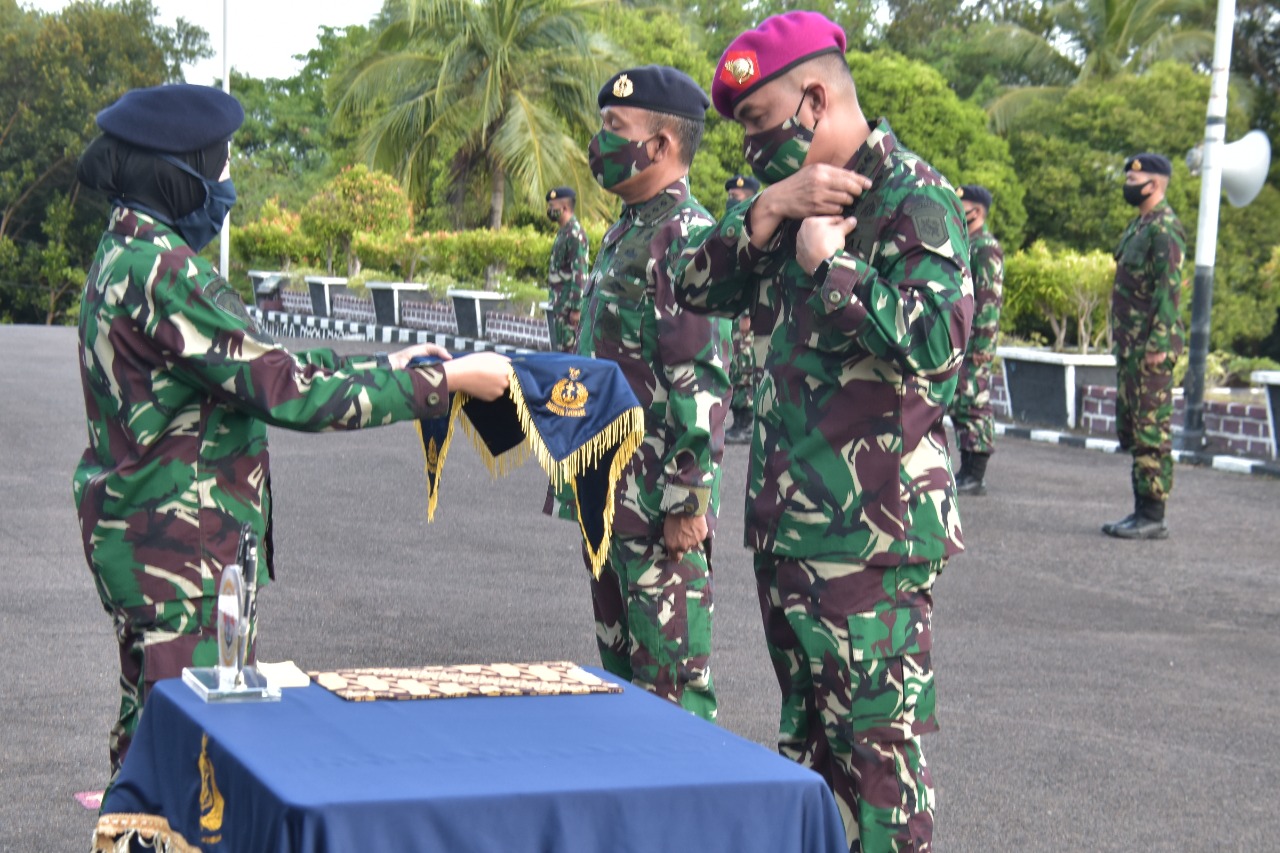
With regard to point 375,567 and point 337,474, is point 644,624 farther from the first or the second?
point 337,474

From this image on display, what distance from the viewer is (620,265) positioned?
15.1 feet

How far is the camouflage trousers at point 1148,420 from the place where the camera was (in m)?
9.66

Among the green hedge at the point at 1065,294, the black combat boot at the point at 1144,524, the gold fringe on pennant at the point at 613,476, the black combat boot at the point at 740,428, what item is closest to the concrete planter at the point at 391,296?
the green hedge at the point at 1065,294

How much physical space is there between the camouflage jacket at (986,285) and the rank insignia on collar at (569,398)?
25.7 feet

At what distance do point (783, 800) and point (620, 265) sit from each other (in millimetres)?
2421

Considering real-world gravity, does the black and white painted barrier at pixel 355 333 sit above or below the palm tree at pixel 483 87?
below

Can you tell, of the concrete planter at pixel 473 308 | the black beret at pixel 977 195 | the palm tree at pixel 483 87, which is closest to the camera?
the black beret at pixel 977 195

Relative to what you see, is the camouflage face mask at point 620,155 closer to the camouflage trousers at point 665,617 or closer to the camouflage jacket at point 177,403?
the camouflage trousers at point 665,617

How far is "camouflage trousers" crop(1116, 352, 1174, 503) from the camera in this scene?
966 cm

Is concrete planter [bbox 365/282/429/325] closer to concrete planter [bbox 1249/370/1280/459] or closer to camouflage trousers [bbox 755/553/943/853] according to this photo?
concrete planter [bbox 1249/370/1280/459]

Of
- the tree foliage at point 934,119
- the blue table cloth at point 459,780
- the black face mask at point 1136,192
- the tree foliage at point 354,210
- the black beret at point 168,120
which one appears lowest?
the blue table cloth at point 459,780

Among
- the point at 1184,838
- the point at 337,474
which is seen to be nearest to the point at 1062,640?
the point at 1184,838

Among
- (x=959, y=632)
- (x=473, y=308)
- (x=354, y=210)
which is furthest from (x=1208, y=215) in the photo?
(x=354, y=210)

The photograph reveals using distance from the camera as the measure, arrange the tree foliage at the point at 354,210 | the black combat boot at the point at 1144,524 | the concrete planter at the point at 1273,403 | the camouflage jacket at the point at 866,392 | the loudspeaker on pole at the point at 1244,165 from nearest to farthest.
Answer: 1. the camouflage jacket at the point at 866,392
2. the black combat boot at the point at 1144,524
3. the concrete planter at the point at 1273,403
4. the loudspeaker on pole at the point at 1244,165
5. the tree foliage at the point at 354,210
